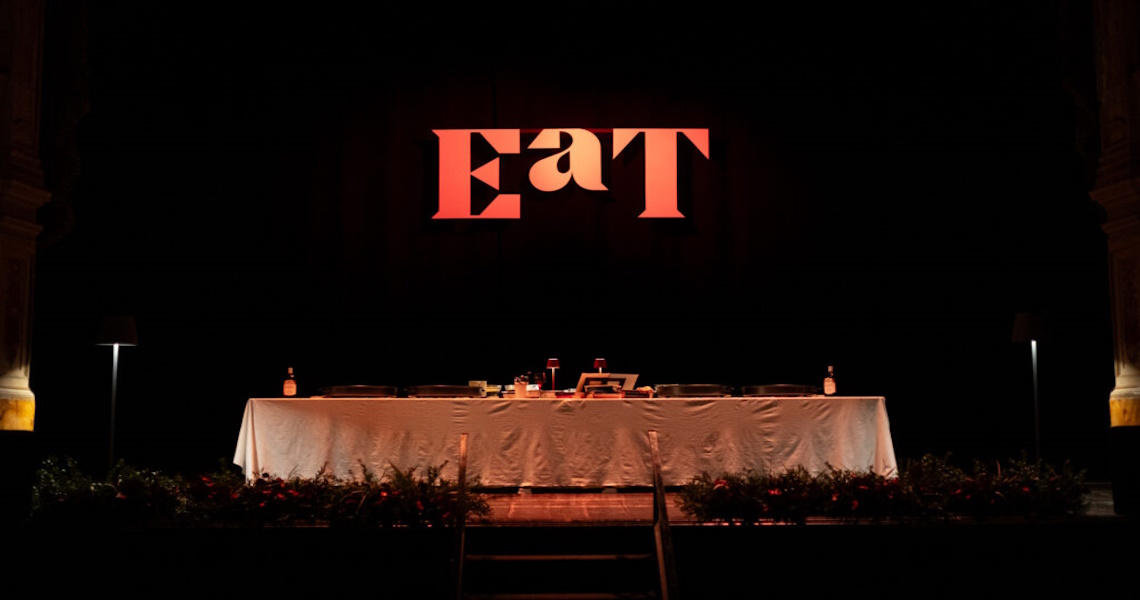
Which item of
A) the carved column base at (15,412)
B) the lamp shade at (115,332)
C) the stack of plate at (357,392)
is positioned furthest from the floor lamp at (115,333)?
the carved column base at (15,412)

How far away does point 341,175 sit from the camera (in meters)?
10.3

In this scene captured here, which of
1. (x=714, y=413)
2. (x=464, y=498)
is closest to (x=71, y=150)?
(x=464, y=498)

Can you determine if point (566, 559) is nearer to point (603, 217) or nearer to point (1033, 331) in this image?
point (603, 217)

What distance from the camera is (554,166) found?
1031 centimetres

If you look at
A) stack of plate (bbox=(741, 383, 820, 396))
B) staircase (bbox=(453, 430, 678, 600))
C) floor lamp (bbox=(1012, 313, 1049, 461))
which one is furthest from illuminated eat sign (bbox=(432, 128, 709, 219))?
staircase (bbox=(453, 430, 678, 600))

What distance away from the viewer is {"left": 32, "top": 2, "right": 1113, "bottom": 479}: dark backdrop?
10.0 meters

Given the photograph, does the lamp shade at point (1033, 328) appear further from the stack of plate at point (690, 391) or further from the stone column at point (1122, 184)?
the stack of plate at point (690, 391)

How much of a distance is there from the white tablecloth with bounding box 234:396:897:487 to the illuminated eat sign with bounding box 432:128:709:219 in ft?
9.54

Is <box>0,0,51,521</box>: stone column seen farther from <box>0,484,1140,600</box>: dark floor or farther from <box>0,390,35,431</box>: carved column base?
<box>0,484,1140,600</box>: dark floor

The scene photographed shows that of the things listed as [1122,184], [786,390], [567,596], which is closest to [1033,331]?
[786,390]

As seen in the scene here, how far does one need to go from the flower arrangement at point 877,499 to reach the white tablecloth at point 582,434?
1.55m

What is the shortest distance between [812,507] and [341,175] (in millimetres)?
6004

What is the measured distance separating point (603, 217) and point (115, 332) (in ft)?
14.6

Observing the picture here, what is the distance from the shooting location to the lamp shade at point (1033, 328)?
912 cm
